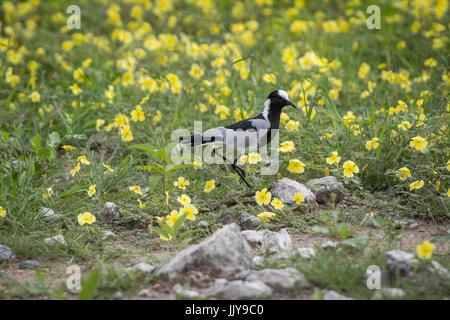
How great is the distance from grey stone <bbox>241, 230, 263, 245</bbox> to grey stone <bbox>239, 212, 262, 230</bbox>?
17 cm

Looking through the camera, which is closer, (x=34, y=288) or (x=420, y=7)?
(x=34, y=288)

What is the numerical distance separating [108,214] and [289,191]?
50.2 inches

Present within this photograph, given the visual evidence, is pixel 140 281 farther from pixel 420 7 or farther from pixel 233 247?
pixel 420 7

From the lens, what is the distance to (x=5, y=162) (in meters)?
3.78

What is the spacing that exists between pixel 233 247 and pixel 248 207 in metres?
0.97

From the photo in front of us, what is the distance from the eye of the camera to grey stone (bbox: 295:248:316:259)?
2.75 metres

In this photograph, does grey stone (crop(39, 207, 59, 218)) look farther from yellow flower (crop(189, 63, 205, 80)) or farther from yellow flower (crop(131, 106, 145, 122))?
yellow flower (crop(189, 63, 205, 80))

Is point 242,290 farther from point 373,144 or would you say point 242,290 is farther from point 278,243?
point 373,144

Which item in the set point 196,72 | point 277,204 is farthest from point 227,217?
point 196,72

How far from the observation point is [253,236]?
10.2 feet

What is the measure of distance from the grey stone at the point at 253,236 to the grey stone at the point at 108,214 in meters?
0.95

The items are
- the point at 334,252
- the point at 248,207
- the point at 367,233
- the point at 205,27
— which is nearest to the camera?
the point at 334,252

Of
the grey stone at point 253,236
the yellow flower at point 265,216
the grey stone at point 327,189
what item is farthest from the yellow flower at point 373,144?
the grey stone at point 253,236
